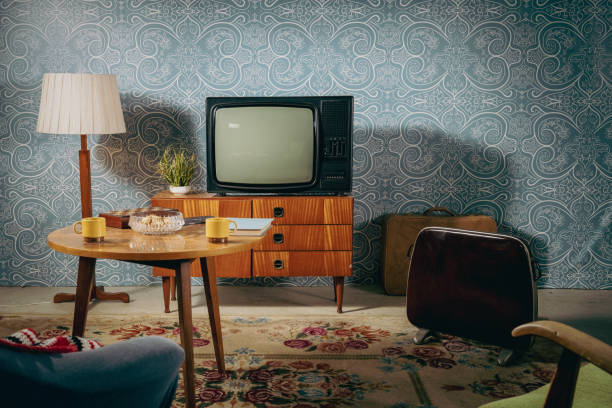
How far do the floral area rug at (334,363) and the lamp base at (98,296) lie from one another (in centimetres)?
27

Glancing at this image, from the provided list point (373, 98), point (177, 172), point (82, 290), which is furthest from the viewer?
point (373, 98)

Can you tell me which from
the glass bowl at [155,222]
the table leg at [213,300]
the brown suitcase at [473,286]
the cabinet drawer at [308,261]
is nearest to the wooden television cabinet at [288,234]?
the cabinet drawer at [308,261]

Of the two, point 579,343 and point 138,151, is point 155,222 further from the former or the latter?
point 138,151

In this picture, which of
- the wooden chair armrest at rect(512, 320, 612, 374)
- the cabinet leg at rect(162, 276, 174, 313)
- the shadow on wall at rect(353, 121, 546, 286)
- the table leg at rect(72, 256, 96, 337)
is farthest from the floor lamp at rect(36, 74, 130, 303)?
the wooden chair armrest at rect(512, 320, 612, 374)

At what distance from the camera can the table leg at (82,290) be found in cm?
174

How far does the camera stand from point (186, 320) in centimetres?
161

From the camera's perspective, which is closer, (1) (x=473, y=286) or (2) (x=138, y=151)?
(1) (x=473, y=286)

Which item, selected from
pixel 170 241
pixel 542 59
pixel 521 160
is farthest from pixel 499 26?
pixel 170 241

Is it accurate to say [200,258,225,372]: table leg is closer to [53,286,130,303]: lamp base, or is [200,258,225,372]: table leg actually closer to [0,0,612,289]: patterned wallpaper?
[53,286,130,303]: lamp base

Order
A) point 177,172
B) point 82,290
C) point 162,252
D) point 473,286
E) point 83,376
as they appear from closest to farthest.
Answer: point 83,376 < point 162,252 < point 82,290 < point 473,286 < point 177,172

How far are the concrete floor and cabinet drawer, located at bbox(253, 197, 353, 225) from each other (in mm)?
452

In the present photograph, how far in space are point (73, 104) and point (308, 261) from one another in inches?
52.7

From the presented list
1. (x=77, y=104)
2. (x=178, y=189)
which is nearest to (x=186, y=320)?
(x=178, y=189)

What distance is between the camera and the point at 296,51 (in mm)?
3006
